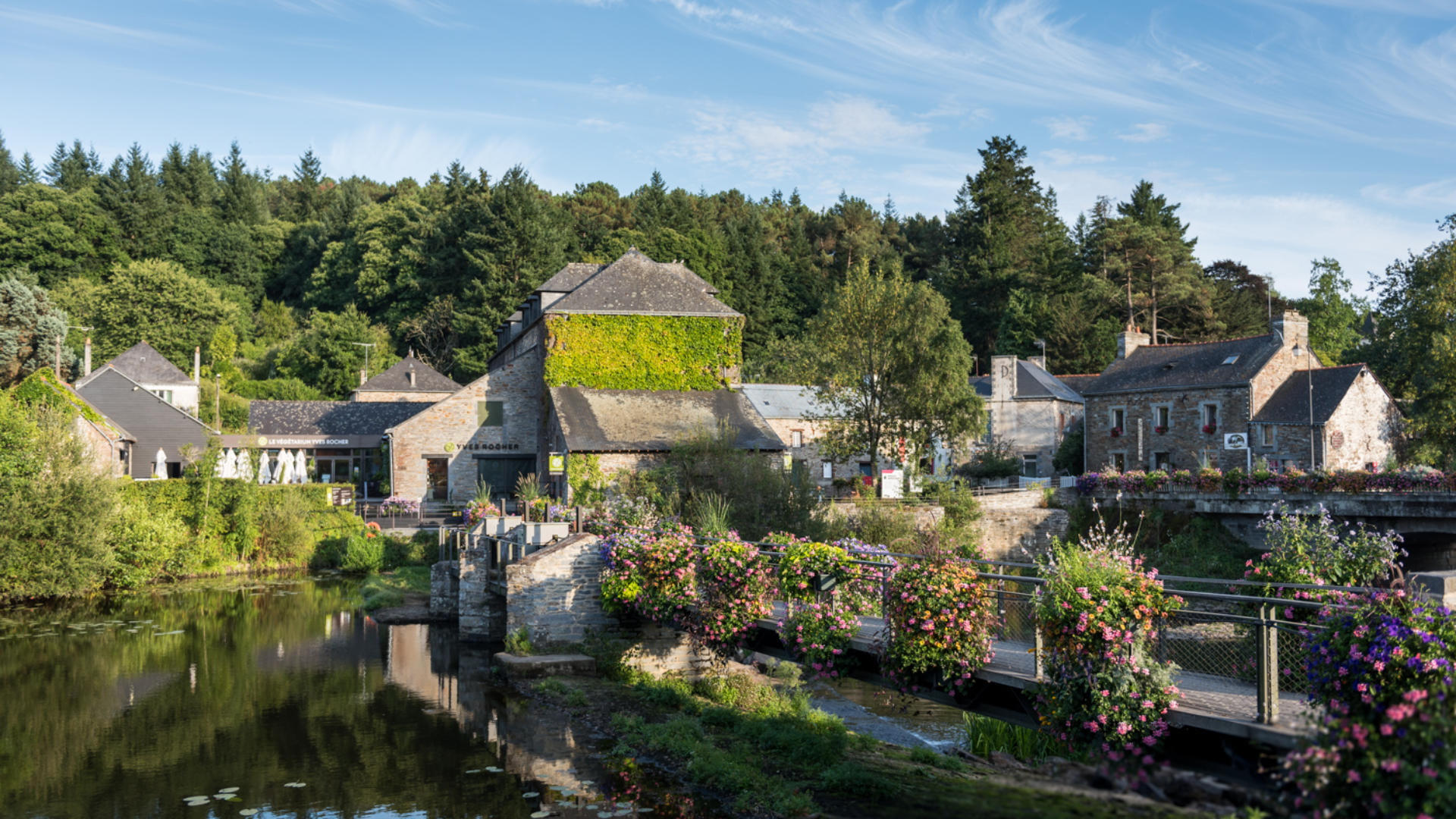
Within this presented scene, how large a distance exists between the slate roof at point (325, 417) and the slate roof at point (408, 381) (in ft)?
9.05

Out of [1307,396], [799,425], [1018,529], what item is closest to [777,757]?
[1018,529]

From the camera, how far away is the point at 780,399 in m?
43.7

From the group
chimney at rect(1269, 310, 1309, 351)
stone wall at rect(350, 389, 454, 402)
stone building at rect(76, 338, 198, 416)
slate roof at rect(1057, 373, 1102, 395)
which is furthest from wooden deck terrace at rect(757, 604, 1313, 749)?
stone building at rect(76, 338, 198, 416)

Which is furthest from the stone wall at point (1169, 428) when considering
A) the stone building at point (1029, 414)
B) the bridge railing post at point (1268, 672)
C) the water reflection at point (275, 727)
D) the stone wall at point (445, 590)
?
the bridge railing post at point (1268, 672)

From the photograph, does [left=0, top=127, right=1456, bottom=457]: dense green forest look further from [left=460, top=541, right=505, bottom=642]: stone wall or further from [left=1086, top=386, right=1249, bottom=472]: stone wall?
[left=460, top=541, right=505, bottom=642]: stone wall

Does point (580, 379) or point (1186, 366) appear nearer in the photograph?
point (580, 379)

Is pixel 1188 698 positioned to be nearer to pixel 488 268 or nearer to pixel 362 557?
pixel 362 557

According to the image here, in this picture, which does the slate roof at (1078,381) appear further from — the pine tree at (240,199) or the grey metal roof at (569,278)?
the pine tree at (240,199)

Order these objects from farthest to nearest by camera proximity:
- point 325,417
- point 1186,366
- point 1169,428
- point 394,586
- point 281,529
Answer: point 325,417 → point 1186,366 → point 1169,428 → point 281,529 → point 394,586

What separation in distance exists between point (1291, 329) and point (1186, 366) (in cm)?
393

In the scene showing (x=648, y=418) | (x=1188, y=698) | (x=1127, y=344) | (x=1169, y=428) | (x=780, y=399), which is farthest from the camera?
(x=780, y=399)

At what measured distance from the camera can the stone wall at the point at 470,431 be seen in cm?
3538

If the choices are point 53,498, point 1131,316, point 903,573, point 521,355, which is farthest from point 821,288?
point 903,573

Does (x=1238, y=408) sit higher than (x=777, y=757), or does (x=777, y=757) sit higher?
(x=1238, y=408)
